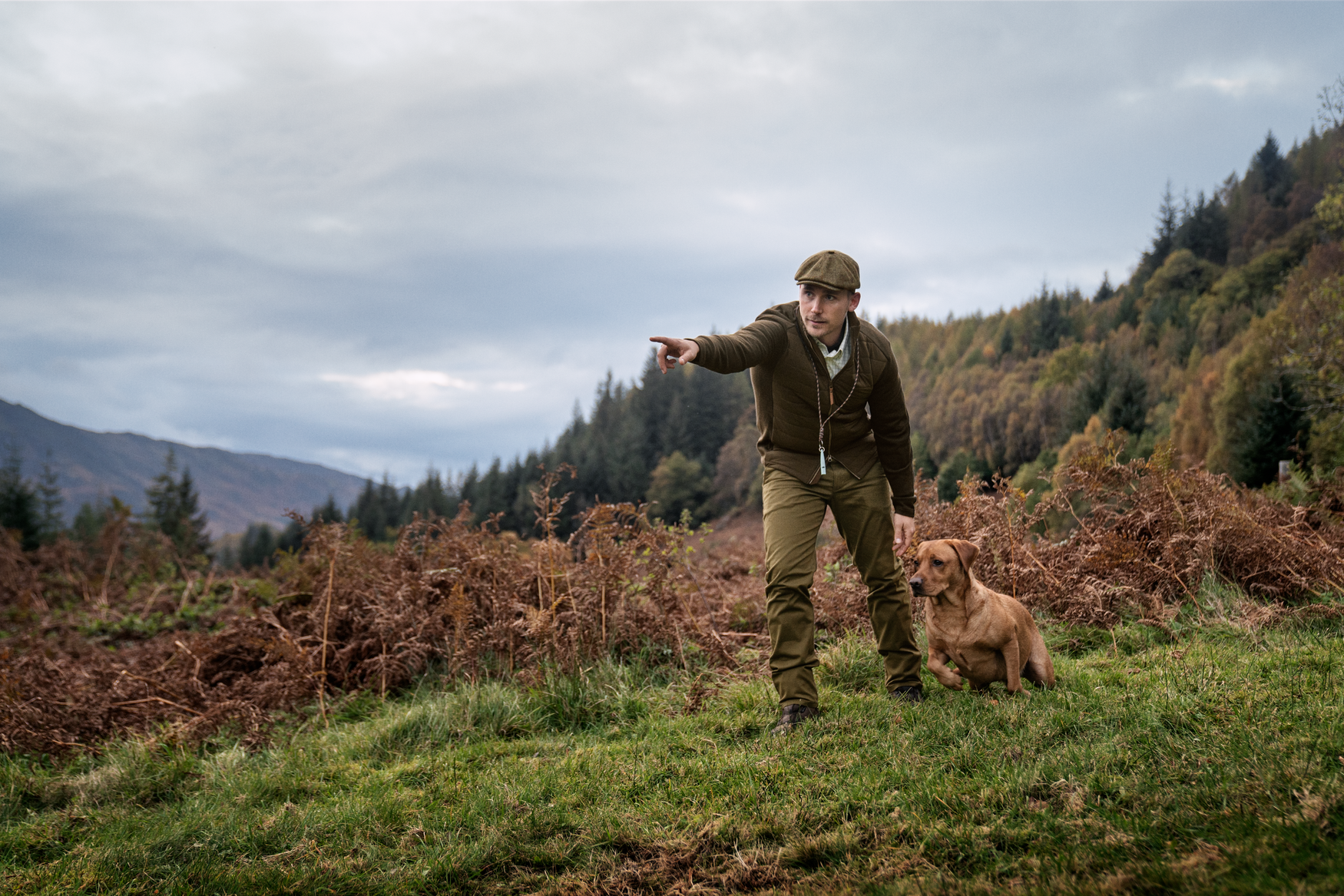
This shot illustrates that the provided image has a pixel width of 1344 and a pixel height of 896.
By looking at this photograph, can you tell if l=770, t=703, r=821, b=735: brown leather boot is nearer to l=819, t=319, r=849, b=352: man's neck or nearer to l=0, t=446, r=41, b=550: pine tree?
l=819, t=319, r=849, b=352: man's neck

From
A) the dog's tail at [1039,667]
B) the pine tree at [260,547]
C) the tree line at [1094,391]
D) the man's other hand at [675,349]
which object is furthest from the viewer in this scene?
the pine tree at [260,547]

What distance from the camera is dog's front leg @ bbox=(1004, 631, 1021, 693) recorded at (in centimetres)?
464

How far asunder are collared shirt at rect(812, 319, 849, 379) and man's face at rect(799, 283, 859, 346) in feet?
0.35

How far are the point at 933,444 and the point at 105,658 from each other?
44471mm

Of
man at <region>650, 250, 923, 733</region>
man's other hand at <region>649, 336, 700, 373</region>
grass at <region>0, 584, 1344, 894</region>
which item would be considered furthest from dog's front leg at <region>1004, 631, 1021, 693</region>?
man's other hand at <region>649, 336, 700, 373</region>

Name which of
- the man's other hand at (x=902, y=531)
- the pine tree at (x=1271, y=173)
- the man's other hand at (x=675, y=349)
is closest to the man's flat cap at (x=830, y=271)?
the man's other hand at (x=675, y=349)

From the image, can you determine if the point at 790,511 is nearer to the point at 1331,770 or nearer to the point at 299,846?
the point at 1331,770

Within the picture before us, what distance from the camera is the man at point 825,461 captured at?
470 cm

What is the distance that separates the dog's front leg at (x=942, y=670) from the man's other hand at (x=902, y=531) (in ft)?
2.24

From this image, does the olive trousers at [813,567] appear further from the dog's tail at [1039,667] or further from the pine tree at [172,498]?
the pine tree at [172,498]

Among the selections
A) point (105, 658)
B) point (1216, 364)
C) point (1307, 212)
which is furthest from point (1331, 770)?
point (1307, 212)

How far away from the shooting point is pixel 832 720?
4.55 m

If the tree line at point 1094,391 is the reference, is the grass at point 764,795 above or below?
below

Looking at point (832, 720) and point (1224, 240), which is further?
point (1224, 240)
